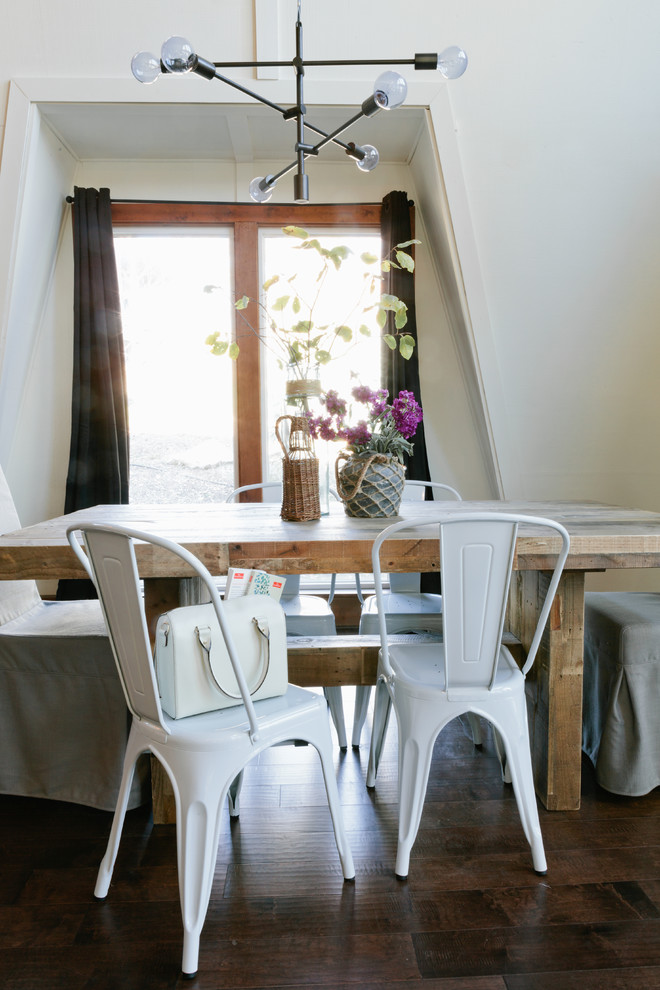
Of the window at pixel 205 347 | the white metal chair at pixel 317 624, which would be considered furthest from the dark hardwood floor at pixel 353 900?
the window at pixel 205 347

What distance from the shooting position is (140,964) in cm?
124

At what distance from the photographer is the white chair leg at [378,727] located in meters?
1.80

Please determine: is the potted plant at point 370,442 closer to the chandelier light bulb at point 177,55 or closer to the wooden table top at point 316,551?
the wooden table top at point 316,551

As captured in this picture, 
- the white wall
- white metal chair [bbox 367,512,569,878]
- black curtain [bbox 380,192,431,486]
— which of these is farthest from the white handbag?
black curtain [bbox 380,192,431,486]

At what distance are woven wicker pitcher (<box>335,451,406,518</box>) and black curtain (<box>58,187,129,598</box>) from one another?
1.93 metres

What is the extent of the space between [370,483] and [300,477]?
0.67ft

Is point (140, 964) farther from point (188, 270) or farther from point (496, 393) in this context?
point (188, 270)

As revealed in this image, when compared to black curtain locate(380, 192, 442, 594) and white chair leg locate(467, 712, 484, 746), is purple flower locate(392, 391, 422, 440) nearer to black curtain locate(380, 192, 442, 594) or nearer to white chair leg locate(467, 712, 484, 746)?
white chair leg locate(467, 712, 484, 746)

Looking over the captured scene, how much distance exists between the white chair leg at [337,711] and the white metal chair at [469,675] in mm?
555

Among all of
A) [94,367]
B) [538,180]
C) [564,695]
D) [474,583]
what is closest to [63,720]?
[474,583]

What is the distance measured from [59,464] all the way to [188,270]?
130 centimetres

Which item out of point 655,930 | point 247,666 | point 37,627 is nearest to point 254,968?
point 247,666

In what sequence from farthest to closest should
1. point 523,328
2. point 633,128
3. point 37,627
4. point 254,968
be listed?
point 523,328, point 633,128, point 37,627, point 254,968

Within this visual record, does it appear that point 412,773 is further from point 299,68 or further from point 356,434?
point 299,68
